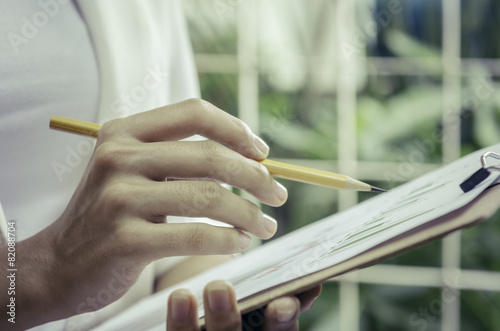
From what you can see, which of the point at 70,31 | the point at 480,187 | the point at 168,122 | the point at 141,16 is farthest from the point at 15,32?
the point at 480,187

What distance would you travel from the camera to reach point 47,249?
1.35ft

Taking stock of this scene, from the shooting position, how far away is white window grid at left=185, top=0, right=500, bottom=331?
1498 mm

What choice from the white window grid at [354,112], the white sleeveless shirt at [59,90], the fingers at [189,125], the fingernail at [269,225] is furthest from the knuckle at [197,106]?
the white window grid at [354,112]

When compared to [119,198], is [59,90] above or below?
above

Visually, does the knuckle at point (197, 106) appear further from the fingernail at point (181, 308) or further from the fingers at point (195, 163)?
the fingernail at point (181, 308)

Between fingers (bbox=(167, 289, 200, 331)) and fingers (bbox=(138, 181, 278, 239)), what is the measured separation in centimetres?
6

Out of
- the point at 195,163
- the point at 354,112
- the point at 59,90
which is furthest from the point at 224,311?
the point at 354,112

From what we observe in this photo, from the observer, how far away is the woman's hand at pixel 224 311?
328 mm

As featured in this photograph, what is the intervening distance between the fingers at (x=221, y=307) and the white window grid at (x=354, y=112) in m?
1.29

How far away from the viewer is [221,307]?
12.9 inches

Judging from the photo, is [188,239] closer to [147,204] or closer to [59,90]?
[147,204]

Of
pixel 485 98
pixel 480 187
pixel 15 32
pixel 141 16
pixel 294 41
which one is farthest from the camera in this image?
pixel 294 41

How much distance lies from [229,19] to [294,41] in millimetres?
228

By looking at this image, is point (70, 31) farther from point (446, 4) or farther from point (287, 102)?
point (446, 4)
